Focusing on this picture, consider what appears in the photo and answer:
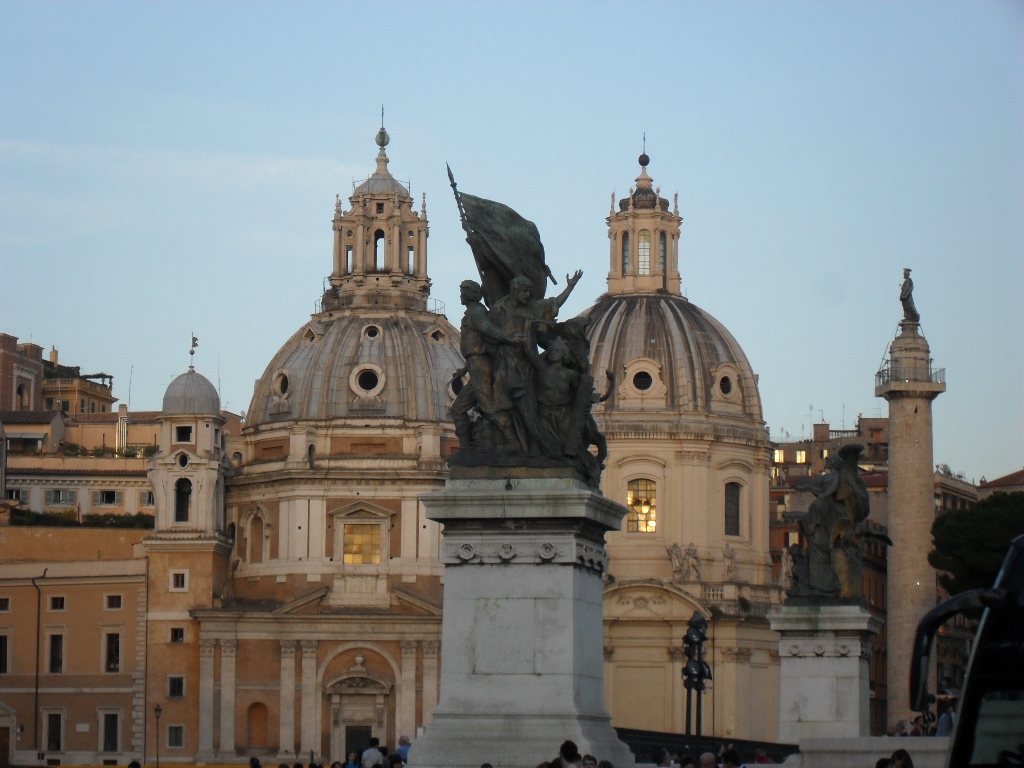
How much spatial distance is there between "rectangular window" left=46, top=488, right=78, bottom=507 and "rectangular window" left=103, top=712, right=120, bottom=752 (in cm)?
2160

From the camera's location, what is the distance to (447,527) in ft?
70.0

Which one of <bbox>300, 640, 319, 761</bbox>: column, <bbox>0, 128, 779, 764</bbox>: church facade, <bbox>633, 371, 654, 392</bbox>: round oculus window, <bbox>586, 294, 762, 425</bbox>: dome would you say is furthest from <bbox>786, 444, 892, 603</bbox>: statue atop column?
<bbox>633, 371, 654, 392</bbox>: round oculus window

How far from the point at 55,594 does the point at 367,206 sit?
75.0ft

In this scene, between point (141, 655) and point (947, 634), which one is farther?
point (947, 634)

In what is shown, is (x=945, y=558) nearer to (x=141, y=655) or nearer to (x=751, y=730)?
(x=751, y=730)

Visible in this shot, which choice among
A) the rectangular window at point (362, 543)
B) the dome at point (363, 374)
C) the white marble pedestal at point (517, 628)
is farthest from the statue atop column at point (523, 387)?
the dome at point (363, 374)

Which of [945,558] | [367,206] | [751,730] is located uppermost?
[367,206]

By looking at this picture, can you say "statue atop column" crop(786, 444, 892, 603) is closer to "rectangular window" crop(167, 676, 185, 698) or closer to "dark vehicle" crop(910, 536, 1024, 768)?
"dark vehicle" crop(910, 536, 1024, 768)

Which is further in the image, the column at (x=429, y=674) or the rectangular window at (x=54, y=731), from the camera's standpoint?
the rectangular window at (x=54, y=731)

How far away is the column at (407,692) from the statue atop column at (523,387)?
76.0 metres

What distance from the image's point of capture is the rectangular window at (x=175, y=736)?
97125 mm

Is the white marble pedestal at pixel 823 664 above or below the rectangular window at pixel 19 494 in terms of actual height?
Result: below

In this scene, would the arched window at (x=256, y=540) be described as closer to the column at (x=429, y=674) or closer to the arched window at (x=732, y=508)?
the column at (x=429, y=674)

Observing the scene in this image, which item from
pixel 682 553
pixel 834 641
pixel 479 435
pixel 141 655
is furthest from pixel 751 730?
→ pixel 479 435
